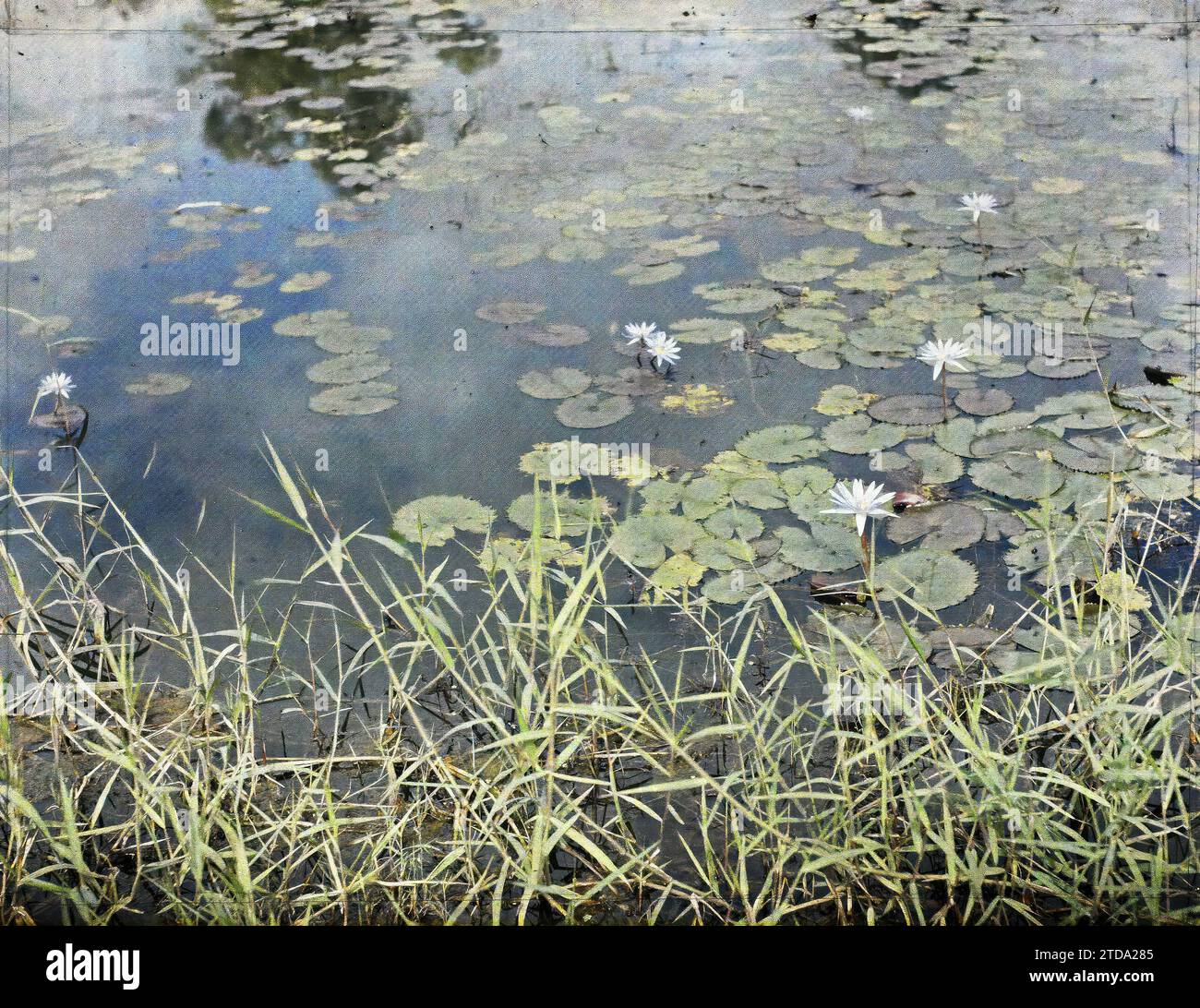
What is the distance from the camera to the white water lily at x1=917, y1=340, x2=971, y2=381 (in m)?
2.56

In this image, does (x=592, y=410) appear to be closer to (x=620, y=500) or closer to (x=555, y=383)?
(x=555, y=383)

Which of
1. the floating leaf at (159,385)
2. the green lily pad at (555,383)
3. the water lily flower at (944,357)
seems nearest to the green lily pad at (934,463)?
the water lily flower at (944,357)

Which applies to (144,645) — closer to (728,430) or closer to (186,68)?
(728,430)

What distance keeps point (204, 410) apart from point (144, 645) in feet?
2.83

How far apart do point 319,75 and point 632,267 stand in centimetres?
249

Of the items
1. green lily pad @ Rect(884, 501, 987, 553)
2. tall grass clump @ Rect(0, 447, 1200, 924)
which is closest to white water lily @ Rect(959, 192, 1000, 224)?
green lily pad @ Rect(884, 501, 987, 553)

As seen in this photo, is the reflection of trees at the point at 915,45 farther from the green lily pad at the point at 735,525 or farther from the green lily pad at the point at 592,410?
the green lily pad at the point at 735,525

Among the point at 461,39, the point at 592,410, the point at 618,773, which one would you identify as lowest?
the point at 618,773

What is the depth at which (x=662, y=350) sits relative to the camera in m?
2.79

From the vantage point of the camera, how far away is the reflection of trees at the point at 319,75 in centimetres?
431

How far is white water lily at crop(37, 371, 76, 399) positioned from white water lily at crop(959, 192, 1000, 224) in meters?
2.57

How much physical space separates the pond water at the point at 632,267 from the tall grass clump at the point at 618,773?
23 centimetres

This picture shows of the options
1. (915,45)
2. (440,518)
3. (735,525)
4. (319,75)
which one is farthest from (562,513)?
(915,45)
